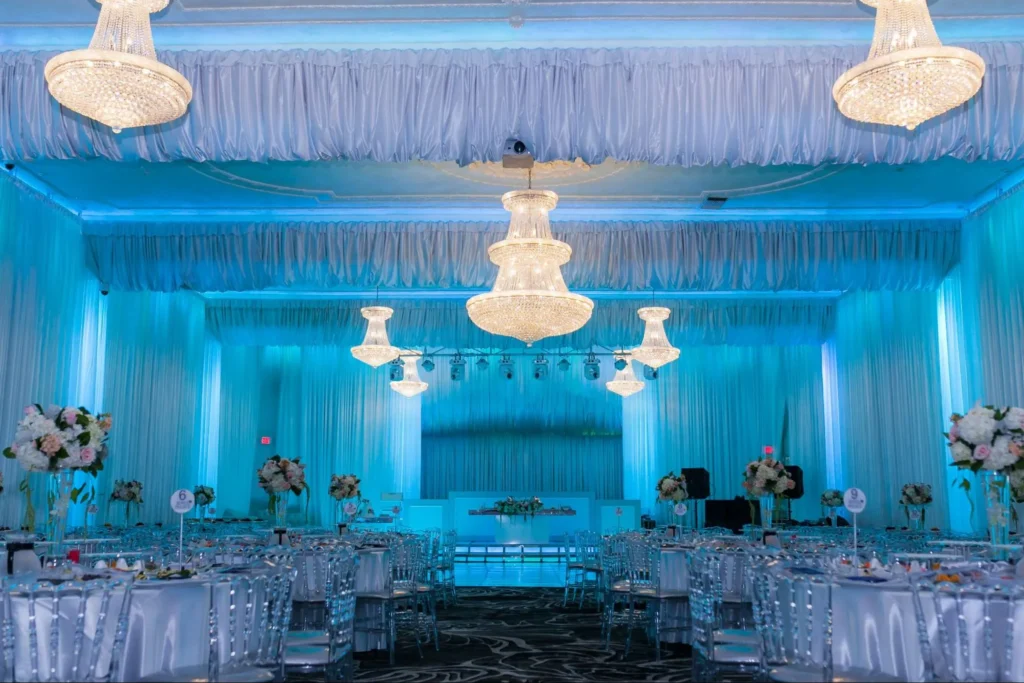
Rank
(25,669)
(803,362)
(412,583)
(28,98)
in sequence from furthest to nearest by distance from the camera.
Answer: (803,362) < (412,583) < (28,98) < (25,669)

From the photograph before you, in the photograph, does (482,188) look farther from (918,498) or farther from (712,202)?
(918,498)

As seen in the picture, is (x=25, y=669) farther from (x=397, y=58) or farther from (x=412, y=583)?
(x=412, y=583)

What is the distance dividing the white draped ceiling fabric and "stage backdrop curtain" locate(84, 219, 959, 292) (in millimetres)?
32

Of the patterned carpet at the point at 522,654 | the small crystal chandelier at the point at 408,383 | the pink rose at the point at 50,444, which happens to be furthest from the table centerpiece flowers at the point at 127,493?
the pink rose at the point at 50,444

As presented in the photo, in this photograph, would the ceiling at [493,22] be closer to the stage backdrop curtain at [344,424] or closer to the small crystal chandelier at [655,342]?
the small crystal chandelier at [655,342]

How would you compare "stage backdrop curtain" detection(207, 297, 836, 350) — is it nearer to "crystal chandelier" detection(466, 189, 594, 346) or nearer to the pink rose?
"crystal chandelier" detection(466, 189, 594, 346)

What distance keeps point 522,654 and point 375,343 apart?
18.6ft

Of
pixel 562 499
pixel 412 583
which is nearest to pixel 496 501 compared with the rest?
pixel 562 499

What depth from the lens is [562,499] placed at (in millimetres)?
18172

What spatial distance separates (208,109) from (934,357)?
9296mm

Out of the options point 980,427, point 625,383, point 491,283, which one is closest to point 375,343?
point 491,283

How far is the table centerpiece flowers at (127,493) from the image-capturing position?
11.6 m

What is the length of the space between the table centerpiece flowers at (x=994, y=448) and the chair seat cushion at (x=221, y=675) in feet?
15.9

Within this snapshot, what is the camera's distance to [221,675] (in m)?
4.05
